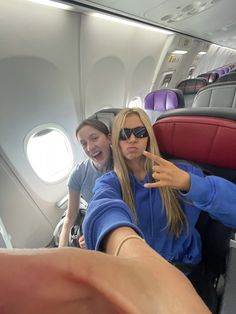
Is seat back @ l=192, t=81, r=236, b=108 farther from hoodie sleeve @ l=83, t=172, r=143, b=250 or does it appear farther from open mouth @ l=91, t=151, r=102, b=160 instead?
hoodie sleeve @ l=83, t=172, r=143, b=250

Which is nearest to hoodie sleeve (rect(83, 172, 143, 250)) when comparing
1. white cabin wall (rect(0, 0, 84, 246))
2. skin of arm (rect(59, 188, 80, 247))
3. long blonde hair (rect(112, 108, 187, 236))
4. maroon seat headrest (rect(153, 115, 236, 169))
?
long blonde hair (rect(112, 108, 187, 236))

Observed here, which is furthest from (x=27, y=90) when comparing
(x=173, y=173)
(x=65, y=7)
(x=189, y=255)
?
(x=189, y=255)

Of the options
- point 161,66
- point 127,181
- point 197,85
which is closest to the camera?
point 127,181

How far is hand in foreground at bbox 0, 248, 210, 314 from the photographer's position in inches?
9.0

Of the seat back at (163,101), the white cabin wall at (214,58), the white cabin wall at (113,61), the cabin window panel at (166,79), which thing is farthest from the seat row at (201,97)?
the white cabin wall at (214,58)

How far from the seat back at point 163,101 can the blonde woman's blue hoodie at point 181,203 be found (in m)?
1.97

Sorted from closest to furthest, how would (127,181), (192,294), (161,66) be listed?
(192,294) → (127,181) → (161,66)

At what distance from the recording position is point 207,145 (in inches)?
39.9

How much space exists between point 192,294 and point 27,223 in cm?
262

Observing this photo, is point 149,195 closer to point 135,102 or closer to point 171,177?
point 171,177

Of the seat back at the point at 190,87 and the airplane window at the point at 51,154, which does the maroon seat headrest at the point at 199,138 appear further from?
the seat back at the point at 190,87

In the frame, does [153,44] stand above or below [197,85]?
above

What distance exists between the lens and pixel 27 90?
2.29 meters

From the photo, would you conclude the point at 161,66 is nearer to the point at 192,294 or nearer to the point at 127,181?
the point at 127,181
